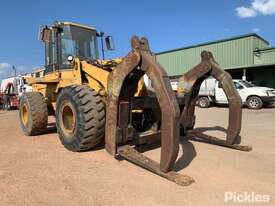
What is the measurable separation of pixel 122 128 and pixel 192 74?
→ 219cm

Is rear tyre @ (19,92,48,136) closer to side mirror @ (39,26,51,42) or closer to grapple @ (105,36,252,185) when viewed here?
side mirror @ (39,26,51,42)

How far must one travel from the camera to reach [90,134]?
557 cm

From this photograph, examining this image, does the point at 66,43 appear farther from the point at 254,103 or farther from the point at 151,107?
the point at 254,103

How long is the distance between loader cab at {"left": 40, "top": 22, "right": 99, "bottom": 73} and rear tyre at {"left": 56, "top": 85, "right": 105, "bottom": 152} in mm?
1621

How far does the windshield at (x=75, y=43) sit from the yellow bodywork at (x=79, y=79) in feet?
1.57

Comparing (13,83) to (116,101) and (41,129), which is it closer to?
(41,129)

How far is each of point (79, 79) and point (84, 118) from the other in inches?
51.7

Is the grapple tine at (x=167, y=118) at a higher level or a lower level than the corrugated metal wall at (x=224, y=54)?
lower

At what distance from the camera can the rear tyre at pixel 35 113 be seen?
→ 7723 millimetres

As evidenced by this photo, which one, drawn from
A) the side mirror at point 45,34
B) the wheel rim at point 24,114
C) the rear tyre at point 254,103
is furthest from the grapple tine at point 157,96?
the rear tyre at point 254,103

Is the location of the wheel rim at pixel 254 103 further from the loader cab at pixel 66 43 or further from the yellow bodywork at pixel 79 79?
the yellow bodywork at pixel 79 79

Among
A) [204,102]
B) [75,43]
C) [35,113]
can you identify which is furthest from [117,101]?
[204,102]

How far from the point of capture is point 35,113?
25.3ft

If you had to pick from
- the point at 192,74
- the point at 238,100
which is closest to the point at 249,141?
the point at 238,100
